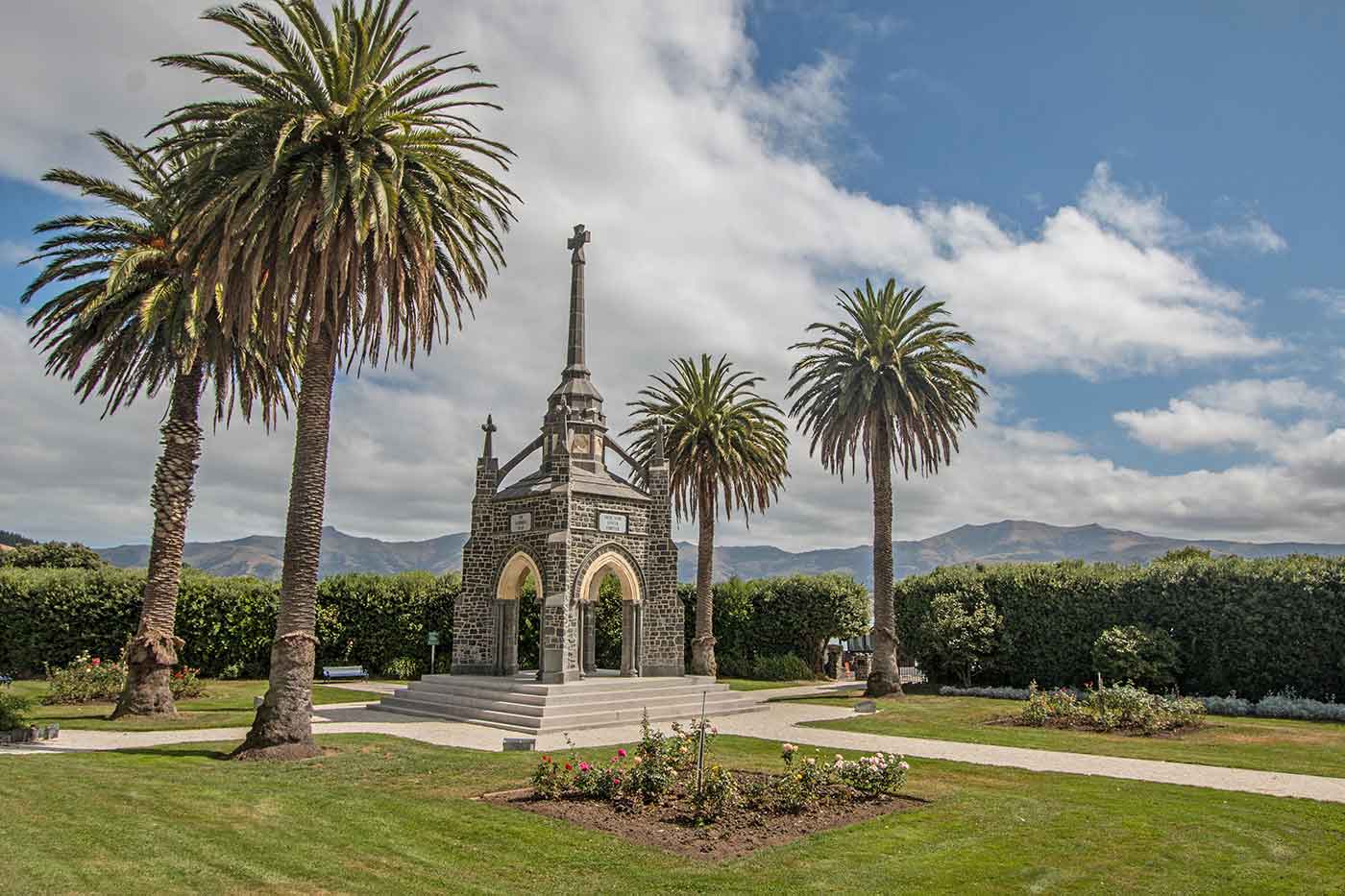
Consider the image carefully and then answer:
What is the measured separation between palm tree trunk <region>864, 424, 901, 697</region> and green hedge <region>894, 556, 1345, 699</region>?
2238 mm

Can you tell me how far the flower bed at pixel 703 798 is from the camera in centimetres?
1017

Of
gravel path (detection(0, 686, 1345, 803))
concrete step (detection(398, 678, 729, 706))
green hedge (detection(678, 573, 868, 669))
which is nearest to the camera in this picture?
gravel path (detection(0, 686, 1345, 803))

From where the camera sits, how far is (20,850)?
8531 mm

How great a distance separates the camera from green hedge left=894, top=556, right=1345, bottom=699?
24.0 meters

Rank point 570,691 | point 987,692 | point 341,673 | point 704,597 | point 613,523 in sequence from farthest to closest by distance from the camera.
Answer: point 704,597 < point 341,673 < point 987,692 < point 613,523 < point 570,691

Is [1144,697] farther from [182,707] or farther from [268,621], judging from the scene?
[268,621]

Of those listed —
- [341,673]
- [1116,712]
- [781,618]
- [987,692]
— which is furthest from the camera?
[781,618]

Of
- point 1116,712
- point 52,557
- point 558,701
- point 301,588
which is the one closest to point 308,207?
point 301,588

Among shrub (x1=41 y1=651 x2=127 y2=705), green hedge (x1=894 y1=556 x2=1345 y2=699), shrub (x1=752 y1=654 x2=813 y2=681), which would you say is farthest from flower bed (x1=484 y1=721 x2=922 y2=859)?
shrub (x1=752 y1=654 x2=813 y2=681)

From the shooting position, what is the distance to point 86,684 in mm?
23234

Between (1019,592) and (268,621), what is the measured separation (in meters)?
26.2

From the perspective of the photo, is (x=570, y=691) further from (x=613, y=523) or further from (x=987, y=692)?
(x=987, y=692)

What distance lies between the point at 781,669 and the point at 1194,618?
15376 mm

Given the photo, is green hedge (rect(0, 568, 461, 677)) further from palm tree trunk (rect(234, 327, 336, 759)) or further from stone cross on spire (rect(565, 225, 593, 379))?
palm tree trunk (rect(234, 327, 336, 759))
